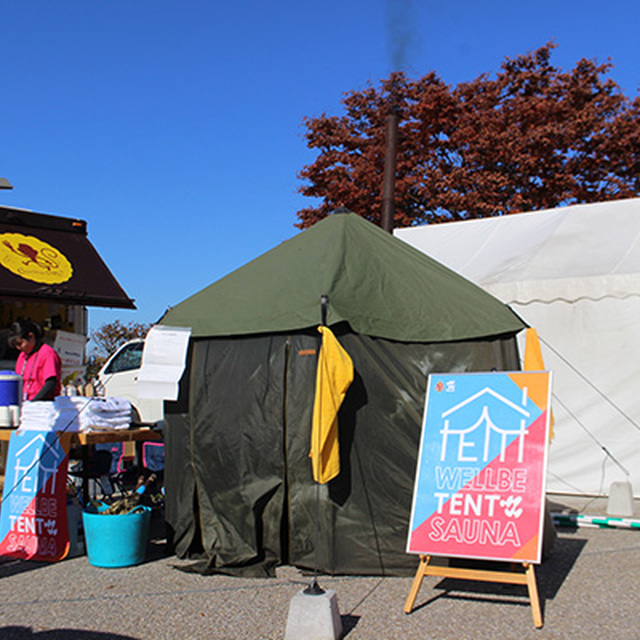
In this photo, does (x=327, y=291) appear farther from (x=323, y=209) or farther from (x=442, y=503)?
(x=323, y=209)

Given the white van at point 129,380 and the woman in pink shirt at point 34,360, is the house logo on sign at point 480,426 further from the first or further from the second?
the white van at point 129,380

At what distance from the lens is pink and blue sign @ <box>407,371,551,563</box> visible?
16.1 ft

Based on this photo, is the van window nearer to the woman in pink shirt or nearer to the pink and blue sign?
the woman in pink shirt

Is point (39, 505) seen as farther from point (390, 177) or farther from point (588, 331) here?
point (390, 177)

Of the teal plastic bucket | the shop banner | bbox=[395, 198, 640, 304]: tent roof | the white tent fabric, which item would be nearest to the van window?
bbox=[395, 198, 640, 304]: tent roof

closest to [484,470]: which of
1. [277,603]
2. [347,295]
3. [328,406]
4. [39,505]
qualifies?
[328,406]

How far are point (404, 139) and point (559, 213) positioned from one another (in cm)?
733

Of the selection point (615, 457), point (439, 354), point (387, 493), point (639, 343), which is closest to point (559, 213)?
point (639, 343)

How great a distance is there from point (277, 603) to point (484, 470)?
5.52ft

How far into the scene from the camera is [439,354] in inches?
245

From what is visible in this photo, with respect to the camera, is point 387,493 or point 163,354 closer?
point 387,493

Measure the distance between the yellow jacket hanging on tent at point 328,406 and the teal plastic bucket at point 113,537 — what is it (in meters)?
1.67

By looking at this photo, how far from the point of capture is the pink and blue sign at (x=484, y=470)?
4902 mm

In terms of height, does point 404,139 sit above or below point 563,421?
above
